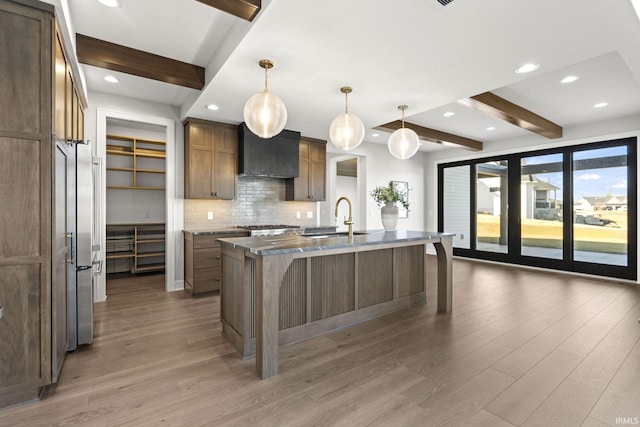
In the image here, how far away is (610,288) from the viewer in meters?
4.55

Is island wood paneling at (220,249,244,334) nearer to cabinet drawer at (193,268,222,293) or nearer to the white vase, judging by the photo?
cabinet drawer at (193,268,222,293)

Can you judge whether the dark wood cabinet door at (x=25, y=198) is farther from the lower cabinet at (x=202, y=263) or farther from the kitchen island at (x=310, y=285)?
the lower cabinet at (x=202, y=263)

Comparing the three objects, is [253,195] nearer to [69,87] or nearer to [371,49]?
[69,87]

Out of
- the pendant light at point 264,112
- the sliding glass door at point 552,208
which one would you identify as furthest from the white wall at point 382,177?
the pendant light at point 264,112

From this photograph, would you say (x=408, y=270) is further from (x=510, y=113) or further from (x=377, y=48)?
(x=510, y=113)

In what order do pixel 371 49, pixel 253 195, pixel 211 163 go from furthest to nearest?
1. pixel 253 195
2. pixel 211 163
3. pixel 371 49

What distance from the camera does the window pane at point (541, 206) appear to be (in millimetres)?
5785

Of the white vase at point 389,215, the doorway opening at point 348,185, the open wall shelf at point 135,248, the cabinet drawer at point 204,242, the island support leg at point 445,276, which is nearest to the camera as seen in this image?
the island support leg at point 445,276

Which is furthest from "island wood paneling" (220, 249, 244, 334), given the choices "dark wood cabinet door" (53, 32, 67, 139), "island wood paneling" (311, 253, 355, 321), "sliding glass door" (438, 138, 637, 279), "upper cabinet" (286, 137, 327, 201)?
"sliding glass door" (438, 138, 637, 279)

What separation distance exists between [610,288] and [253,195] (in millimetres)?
5664

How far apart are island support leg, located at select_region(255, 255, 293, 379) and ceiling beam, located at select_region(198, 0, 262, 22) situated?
5.60ft

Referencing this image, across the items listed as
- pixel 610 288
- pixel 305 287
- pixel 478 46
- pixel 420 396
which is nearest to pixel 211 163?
pixel 305 287

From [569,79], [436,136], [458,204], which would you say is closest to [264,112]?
[569,79]

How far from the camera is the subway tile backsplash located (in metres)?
4.68
